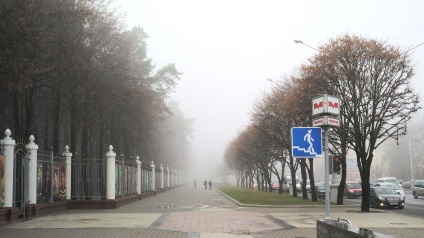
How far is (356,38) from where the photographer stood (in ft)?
77.3

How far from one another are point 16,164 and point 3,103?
18.8ft

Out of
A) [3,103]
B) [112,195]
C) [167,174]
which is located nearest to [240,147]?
[167,174]

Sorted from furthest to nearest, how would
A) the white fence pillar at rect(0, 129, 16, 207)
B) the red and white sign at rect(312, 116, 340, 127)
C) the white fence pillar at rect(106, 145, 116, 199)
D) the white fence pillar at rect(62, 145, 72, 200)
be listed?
1. the white fence pillar at rect(106, 145, 116, 199)
2. the white fence pillar at rect(62, 145, 72, 200)
3. the white fence pillar at rect(0, 129, 16, 207)
4. the red and white sign at rect(312, 116, 340, 127)

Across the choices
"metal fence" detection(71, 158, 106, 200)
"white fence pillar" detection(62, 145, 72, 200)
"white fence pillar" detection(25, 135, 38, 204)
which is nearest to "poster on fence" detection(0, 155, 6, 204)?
"white fence pillar" detection(25, 135, 38, 204)

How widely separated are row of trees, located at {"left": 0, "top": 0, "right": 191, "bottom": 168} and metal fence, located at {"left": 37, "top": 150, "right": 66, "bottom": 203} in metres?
1.75

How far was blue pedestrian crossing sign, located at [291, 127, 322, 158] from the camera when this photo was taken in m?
10.7

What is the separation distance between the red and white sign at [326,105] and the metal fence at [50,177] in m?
14.1

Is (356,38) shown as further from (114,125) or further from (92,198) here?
(114,125)

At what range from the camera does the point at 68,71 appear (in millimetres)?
21078

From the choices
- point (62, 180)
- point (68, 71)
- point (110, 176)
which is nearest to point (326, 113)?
point (68, 71)

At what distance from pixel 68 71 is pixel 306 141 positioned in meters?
13.6

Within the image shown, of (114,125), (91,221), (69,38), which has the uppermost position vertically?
(69,38)

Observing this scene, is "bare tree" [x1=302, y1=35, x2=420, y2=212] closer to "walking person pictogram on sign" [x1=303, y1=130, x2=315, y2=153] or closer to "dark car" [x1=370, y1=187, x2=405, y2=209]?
"dark car" [x1=370, y1=187, x2=405, y2=209]

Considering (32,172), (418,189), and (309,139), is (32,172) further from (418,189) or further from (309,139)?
(418,189)
